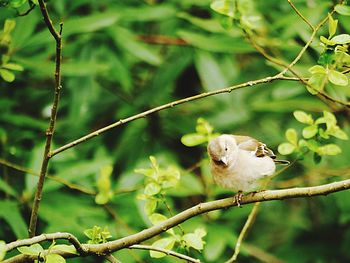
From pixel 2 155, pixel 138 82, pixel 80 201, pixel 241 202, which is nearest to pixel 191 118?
pixel 138 82

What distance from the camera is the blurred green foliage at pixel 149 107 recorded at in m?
3.60

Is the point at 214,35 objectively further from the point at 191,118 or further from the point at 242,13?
the point at 242,13

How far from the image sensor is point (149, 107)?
4.31m

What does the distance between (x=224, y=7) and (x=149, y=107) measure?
5.62 ft

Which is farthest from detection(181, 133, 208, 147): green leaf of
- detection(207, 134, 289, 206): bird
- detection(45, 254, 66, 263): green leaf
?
detection(45, 254, 66, 263): green leaf

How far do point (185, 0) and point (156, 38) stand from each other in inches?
15.0

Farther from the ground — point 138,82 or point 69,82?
point 138,82

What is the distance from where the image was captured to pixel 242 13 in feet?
9.23

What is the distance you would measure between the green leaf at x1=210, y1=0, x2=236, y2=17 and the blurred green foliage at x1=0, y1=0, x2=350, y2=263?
0.55 m

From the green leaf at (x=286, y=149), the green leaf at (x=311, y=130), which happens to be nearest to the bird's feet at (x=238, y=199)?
the green leaf at (x=286, y=149)

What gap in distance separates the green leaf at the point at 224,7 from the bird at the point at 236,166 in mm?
614

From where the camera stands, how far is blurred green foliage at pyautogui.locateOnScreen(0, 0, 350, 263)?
11.8 ft

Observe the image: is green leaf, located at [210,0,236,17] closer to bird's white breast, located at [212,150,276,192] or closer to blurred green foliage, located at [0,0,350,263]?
blurred green foliage, located at [0,0,350,263]

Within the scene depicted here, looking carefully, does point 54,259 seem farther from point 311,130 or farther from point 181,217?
point 311,130
